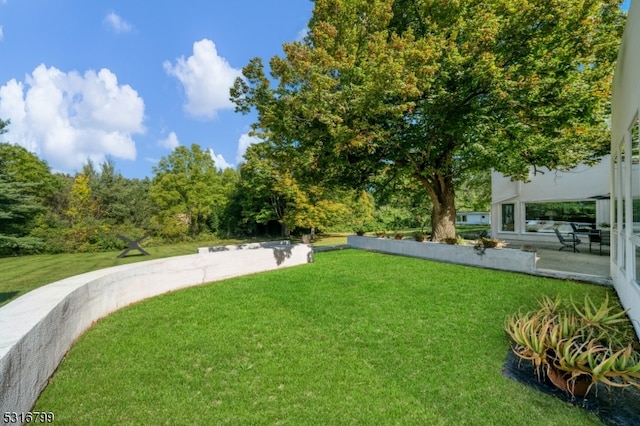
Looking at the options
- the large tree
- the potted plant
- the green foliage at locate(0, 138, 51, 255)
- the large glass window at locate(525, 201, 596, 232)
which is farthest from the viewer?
the green foliage at locate(0, 138, 51, 255)

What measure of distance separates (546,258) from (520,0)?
7.62 m

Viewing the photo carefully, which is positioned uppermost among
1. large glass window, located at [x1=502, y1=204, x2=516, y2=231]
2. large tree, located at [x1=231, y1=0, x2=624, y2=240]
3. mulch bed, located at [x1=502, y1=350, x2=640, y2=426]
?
large tree, located at [x1=231, y1=0, x2=624, y2=240]

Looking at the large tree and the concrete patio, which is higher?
the large tree

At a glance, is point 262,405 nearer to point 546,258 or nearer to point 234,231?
point 546,258

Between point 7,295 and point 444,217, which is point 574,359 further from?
point 7,295

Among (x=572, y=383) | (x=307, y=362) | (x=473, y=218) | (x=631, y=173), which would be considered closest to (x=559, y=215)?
(x=631, y=173)

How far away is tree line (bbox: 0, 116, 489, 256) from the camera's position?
19.7m

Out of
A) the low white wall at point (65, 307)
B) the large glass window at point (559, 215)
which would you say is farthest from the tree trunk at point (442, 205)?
the low white wall at point (65, 307)

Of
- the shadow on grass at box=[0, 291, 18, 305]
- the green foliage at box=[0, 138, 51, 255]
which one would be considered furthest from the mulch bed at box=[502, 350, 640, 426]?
the green foliage at box=[0, 138, 51, 255]

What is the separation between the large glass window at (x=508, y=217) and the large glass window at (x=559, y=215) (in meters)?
0.72

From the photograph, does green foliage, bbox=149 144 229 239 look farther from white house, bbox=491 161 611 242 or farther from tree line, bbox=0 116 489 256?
white house, bbox=491 161 611 242

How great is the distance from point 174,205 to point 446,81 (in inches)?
1016

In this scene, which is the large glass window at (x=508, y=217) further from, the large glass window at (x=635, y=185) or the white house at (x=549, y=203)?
the large glass window at (x=635, y=185)

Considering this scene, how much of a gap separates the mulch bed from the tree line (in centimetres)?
1216
